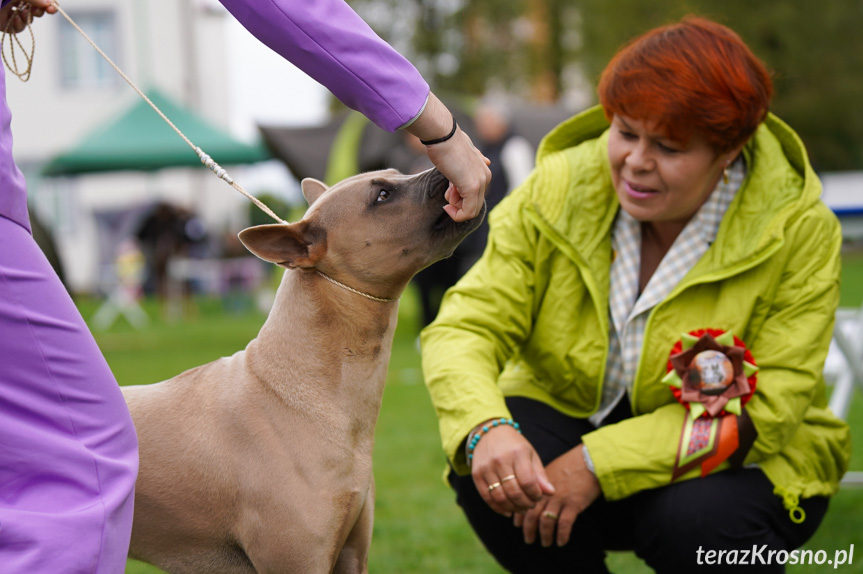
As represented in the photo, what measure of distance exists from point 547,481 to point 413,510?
1.96 meters

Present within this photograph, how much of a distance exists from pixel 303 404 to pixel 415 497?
235 cm

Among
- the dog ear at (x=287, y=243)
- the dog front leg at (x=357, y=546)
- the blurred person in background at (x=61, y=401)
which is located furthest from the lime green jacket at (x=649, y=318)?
the blurred person in background at (x=61, y=401)

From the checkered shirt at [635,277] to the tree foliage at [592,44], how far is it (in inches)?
792

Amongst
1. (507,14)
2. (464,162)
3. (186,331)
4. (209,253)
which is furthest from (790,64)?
(464,162)

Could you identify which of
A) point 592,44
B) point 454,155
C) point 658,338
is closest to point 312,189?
point 454,155

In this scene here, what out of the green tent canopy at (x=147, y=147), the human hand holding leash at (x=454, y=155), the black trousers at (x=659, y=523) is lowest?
the green tent canopy at (x=147, y=147)

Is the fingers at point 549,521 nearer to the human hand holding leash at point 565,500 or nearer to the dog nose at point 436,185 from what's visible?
the human hand holding leash at point 565,500

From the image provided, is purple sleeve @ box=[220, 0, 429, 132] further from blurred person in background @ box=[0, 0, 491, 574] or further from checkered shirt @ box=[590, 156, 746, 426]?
checkered shirt @ box=[590, 156, 746, 426]

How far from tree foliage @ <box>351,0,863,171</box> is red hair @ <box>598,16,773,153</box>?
2011 cm

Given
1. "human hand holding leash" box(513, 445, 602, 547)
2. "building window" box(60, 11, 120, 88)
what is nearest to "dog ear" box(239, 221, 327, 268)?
"human hand holding leash" box(513, 445, 602, 547)

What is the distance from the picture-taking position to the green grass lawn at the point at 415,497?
355cm

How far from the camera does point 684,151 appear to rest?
8.48 ft

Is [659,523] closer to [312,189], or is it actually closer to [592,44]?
[312,189]

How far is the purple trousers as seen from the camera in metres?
1.57
